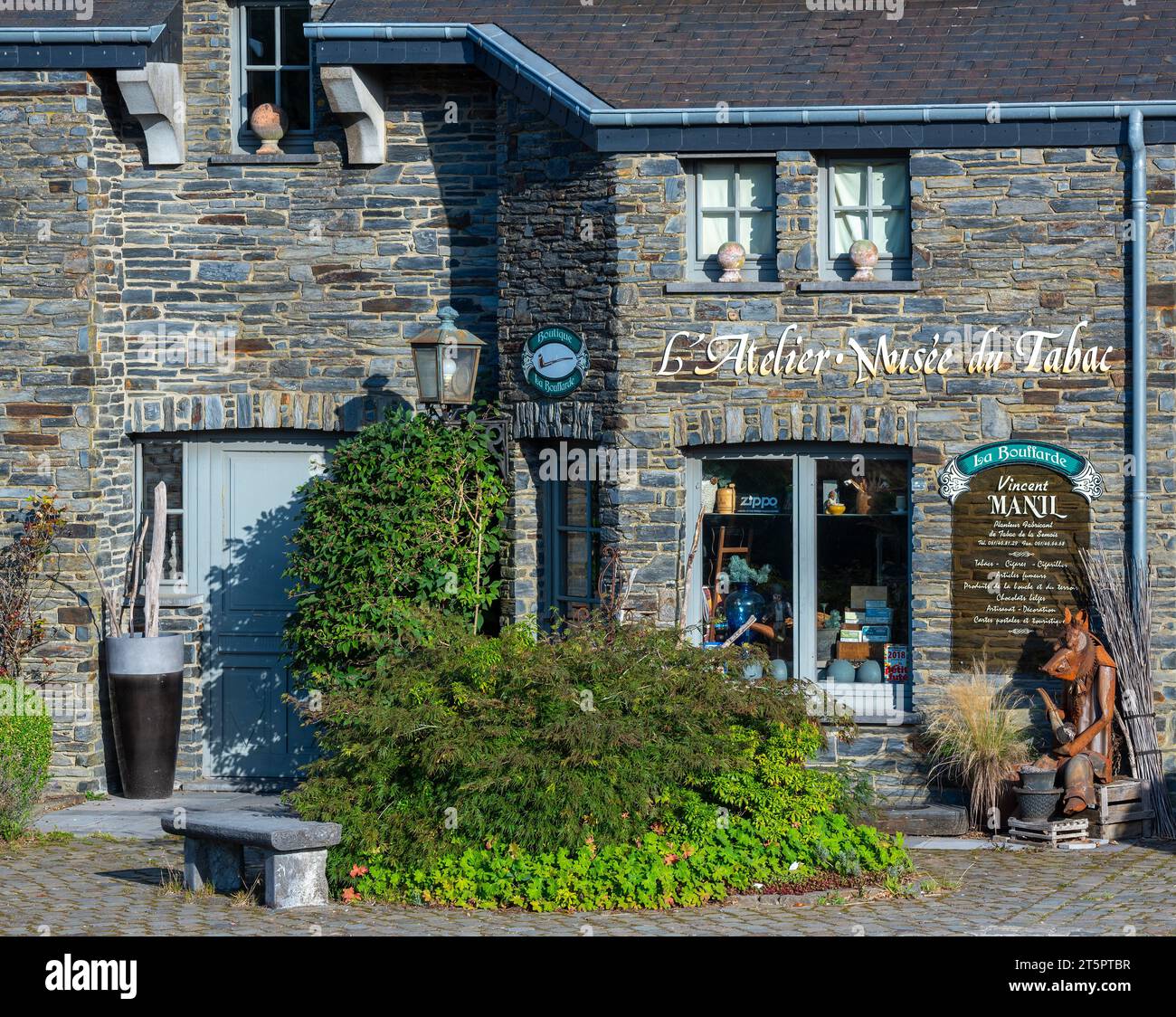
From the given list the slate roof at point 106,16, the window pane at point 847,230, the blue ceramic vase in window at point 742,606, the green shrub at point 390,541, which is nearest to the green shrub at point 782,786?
the blue ceramic vase in window at point 742,606

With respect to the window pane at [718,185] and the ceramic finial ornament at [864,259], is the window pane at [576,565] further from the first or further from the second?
the ceramic finial ornament at [864,259]

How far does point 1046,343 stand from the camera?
11211mm

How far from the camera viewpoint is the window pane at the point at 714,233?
11.7 meters

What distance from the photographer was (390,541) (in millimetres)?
11695

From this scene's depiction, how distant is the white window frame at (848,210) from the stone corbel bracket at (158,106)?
4602 mm

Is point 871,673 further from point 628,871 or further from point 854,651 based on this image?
point 628,871

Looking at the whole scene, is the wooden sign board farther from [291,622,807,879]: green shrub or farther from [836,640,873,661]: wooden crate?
[291,622,807,879]: green shrub

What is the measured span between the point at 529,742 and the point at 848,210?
4.56 meters

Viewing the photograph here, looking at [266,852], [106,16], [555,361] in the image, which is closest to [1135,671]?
[555,361]

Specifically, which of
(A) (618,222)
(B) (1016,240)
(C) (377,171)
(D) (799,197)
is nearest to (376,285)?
(C) (377,171)

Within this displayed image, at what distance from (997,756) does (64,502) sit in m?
6.53

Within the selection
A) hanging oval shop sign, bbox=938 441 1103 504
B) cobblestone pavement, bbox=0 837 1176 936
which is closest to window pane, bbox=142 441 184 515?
cobblestone pavement, bbox=0 837 1176 936

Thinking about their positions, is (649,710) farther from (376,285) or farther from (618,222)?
(376,285)

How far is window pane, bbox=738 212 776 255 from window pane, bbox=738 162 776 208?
78mm
